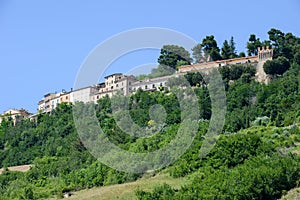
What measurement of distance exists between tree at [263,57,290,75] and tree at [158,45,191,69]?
432 inches

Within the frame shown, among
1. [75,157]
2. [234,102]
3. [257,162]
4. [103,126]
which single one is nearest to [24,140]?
[103,126]

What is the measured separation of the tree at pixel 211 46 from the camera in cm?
6337

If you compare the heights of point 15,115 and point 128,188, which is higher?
point 15,115

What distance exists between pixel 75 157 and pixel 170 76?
1702 cm

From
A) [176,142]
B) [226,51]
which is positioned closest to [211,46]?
[226,51]

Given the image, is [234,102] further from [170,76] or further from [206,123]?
[170,76]

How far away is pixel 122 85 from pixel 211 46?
8.93 meters

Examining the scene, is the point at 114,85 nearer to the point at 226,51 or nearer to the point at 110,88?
the point at 110,88

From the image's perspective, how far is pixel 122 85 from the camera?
6662 centimetres

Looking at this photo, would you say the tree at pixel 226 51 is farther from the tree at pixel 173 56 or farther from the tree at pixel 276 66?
the tree at pixel 276 66

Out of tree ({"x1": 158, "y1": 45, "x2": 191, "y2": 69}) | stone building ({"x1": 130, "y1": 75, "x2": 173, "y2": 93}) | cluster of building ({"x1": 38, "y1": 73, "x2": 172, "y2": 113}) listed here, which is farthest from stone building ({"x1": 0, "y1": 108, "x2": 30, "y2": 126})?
tree ({"x1": 158, "y1": 45, "x2": 191, "y2": 69})

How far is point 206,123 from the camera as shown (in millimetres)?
47531

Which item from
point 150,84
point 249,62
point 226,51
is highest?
point 226,51

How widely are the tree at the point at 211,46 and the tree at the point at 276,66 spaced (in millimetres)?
7581
